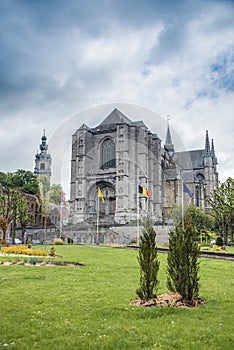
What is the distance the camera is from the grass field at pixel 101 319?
6113mm

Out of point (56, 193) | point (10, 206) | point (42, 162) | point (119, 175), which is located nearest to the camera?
point (10, 206)

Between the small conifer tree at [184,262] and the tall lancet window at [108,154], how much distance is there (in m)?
62.4

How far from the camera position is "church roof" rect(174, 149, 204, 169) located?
98.9 metres

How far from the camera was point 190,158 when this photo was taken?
103750mm

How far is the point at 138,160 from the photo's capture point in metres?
70.1

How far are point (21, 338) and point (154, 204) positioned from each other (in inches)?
2611

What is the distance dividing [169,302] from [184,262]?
3.40ft

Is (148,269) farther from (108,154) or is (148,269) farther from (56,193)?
(108,154)

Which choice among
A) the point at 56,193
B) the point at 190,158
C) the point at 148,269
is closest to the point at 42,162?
the point at 190,158

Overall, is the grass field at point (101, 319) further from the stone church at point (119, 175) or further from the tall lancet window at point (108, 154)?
the tall lancet window at point (108, 154)

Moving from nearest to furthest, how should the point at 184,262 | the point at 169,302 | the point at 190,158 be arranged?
the point at 169,302 → the point at 184,262 → the point at 190,158

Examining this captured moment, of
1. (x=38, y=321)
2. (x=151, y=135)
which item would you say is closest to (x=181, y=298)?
(x=38, y=321)

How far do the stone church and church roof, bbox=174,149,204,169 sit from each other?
19780 millimetres

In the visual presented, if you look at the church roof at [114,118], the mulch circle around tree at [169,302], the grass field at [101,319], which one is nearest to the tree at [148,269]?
the mulch circle around tree at [169,302]
